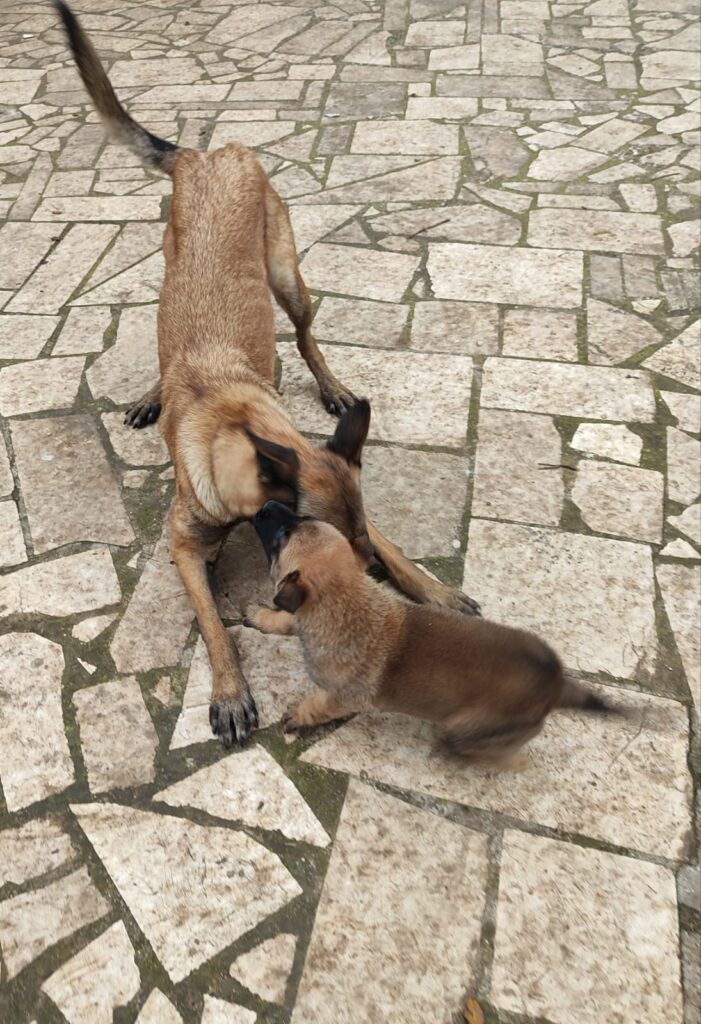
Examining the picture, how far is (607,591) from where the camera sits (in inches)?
146

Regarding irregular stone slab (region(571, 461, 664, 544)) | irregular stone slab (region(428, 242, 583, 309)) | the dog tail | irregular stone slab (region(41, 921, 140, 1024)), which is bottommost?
irregular stone slab (region(41, 921, 140, 1024))

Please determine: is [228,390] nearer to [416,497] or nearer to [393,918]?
[416,497]

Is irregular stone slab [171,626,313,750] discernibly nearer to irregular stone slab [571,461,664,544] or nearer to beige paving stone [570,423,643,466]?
irregular stone slab [571,461,664,544]

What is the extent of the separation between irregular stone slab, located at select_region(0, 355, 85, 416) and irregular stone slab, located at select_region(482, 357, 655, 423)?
8.97ft

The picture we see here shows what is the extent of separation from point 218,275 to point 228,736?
2.39 meters

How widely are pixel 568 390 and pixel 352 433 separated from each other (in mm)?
2188

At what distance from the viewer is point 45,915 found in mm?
2744

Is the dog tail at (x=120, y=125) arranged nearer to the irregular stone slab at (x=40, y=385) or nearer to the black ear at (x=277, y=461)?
the irregular stone slab at (x=40, y=385)

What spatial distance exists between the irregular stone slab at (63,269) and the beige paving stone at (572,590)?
386 centimetres

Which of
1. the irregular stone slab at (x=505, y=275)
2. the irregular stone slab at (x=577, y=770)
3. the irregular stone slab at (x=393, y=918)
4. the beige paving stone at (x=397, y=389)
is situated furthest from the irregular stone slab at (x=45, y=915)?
the irregular stone slab at (x=505, y=275)

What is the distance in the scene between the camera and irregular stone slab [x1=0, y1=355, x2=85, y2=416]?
4953mm

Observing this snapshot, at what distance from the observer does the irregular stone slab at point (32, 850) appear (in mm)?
2861

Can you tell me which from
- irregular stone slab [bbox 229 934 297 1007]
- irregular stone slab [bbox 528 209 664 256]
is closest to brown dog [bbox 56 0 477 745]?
irregular stone slab [bbox 229 934 297 1007]

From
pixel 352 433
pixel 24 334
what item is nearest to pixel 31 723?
pixel 352 433
